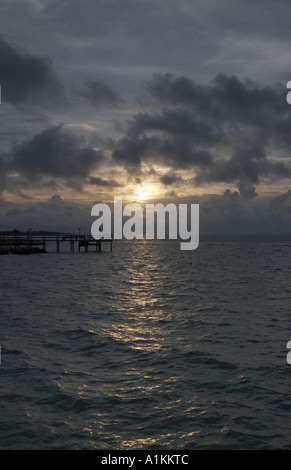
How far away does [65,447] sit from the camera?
859 centimetres

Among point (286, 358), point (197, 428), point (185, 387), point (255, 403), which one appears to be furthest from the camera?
point (286, 358)

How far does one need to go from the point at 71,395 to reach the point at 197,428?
392 centimetres

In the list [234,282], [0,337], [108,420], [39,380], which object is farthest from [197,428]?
[234,282]

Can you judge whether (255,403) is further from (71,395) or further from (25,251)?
(25,251)

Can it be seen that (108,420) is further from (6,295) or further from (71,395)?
(6,295)

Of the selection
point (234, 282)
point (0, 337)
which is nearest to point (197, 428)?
point (0, 337)

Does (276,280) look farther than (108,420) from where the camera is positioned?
Yes

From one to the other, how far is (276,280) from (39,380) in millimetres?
37087

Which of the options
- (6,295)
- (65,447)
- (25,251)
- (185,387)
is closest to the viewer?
(65,447)

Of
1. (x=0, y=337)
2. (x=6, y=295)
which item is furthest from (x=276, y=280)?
(x=0, y=337)

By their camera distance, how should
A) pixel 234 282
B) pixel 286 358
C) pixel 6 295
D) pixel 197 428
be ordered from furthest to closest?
pixel 234 282, pixel 6 295, pixel 286 358, pixel 197 428

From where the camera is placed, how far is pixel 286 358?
14820 mm
